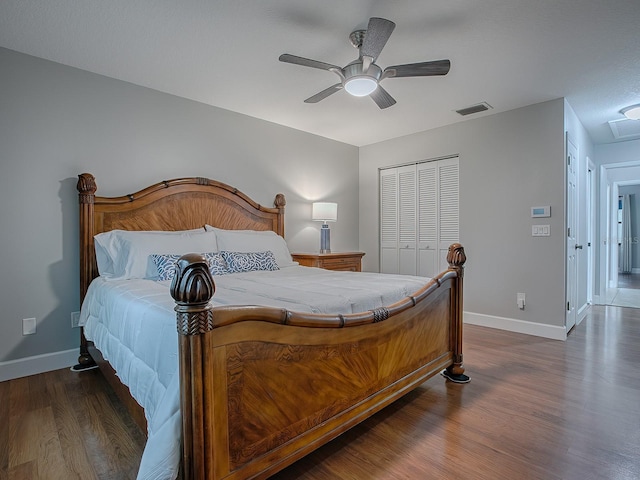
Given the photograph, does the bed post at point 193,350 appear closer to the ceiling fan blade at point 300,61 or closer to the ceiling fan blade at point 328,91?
the ceiling fan blade at point 300,61

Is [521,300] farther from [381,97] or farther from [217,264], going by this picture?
[217,264]

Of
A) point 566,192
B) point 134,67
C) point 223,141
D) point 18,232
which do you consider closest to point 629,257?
point 566,192

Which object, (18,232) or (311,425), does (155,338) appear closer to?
(311,425)

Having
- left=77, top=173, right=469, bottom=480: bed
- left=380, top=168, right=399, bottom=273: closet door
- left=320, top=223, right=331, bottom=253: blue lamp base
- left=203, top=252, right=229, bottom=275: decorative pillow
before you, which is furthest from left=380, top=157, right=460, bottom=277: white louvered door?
left=203, top=252, right=229, bottom=275: decorative pillow

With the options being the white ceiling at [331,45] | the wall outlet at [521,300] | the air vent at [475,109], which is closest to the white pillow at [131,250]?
the white ceiling at [331,45]

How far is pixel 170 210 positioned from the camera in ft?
10.6

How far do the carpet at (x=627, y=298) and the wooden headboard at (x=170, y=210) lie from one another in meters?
5.22

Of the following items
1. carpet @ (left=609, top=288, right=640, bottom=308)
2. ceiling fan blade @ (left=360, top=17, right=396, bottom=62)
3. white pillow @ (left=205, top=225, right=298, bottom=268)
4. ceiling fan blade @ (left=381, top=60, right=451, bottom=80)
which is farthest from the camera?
carpet @ (left=609, top=288, right=640, bottom=308)

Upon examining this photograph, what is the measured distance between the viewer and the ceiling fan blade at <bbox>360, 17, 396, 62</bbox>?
1834mm

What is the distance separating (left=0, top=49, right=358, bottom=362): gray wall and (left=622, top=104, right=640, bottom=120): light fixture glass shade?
13.9ft

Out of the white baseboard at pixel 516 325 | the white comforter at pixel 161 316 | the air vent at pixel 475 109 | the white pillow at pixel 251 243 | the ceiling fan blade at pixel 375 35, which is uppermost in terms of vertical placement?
the air vent at pixel 475 109

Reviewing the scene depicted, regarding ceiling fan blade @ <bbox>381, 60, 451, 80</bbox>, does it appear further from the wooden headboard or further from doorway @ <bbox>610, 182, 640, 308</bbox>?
doorway @ <bbox>610, 182, 640, 308</bbox>

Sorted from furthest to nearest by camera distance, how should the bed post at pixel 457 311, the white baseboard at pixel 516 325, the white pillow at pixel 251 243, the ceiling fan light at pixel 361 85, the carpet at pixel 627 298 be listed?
the carpet at pixel 627 298, the white baseboard at pixel 516 325, the white pillow at pixel 251 243, the bed post at pixel 457 311, the ceiling fan light at pixel 361 85

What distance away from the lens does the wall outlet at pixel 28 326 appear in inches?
101
